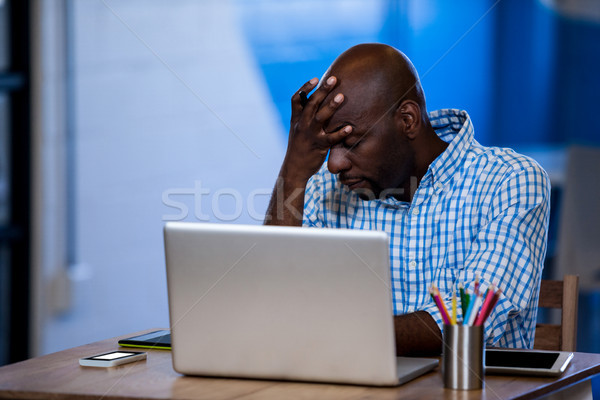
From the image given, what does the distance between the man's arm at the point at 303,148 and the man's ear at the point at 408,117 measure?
0.13 metres

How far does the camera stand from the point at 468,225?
5.08ft

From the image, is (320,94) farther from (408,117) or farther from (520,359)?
(520,359)

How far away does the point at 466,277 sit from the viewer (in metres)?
1.36

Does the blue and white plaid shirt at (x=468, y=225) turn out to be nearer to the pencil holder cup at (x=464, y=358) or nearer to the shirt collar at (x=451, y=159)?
the shirt collar at (x=451, y=159)

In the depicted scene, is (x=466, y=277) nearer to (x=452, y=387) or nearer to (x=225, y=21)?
(x=452, y=387)

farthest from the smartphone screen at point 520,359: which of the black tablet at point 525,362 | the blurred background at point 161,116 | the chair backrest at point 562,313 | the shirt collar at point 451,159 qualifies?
the blurred background at point 161,116

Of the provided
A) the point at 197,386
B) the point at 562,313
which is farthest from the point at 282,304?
the point at 562,313

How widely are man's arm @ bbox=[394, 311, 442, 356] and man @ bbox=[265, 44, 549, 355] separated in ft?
0.79

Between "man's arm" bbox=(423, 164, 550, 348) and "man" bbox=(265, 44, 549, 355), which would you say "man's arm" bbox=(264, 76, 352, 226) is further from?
"man's arm" bbox=(423, 164, 550, 348)

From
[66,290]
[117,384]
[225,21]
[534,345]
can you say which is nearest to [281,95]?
[225,21]

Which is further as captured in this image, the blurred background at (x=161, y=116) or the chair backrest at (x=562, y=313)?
the blurred background at (x=161, y=116)

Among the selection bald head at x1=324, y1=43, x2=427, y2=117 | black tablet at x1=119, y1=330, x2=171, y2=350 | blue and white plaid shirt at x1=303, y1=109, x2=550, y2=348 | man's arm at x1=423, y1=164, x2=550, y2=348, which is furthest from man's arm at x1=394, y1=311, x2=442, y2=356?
bald head at x1=324, y1=43, x2=427, y2=117

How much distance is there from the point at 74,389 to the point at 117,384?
0.06 m

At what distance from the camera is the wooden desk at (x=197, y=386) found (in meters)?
0.98
